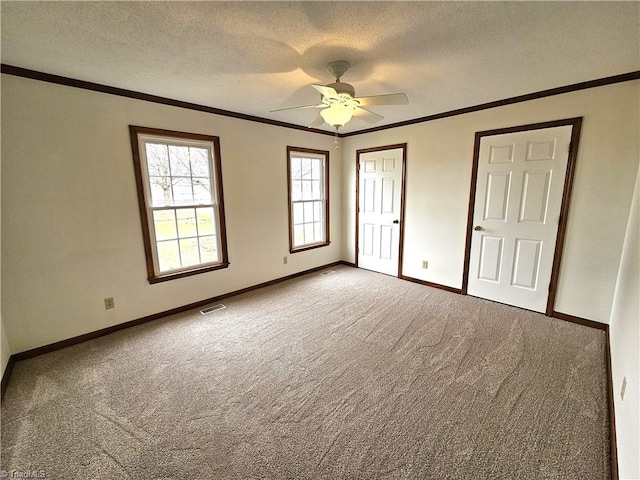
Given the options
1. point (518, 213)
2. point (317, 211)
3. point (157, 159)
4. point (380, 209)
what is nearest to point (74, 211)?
point (157, 159)

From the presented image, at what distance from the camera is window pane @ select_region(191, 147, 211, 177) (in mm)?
3148

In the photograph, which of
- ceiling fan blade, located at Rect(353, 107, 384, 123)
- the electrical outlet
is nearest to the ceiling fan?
ceiling fan blade, located at Rect(353, 107, 384, 123)

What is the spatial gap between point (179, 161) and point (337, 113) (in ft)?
6.41

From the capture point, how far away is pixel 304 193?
14.5 ft

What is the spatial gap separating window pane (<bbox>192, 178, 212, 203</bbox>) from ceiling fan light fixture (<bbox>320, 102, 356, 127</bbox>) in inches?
71.4

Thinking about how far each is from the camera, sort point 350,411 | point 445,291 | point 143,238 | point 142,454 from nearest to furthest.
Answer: point 142,454 < point 350,411 < point 143,238 < point 445,291

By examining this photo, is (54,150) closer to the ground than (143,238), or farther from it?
farther from it

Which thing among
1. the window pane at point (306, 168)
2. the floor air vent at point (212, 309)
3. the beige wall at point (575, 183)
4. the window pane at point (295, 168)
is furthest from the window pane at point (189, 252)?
the beige wall at point (575, 183)

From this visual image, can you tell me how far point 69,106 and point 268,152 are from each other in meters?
2.03

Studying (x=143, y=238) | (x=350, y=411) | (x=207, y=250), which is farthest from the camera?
(x=207, y=250)

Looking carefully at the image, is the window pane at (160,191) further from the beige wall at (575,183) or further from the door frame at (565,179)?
the door frame at (565,179)

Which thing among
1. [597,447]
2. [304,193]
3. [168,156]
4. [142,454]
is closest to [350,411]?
[142,454]

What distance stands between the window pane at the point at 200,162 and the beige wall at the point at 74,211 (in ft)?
0.76

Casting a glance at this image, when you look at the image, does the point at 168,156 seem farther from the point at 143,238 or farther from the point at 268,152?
the point at 268,152
